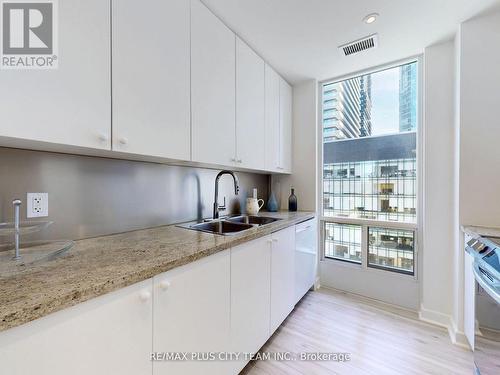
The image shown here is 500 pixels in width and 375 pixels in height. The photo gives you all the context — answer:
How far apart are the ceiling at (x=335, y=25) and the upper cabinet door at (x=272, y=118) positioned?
183 millimetres

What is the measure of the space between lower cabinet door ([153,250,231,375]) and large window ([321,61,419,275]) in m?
1.87

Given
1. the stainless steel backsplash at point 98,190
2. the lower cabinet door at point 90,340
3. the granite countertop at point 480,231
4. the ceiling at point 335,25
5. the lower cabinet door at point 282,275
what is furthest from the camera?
the lower cabinet door at point 282,275

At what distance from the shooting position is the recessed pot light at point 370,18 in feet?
5.12

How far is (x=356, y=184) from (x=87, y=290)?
2.54m

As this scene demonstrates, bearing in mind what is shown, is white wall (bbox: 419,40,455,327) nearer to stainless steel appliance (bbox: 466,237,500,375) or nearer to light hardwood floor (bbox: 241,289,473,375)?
light hardwood floor (bbox: 241,289,473,375)

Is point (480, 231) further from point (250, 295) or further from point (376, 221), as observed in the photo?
point (250, 295)

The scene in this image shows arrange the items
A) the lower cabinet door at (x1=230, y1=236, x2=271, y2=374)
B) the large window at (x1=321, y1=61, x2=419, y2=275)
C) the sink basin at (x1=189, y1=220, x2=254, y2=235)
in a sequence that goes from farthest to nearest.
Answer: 1. the large window at (x1=321, y1=61, x2=419, y2=275)
2. the sink basin at (x1=189, y1=220, x2=254, y2=235)
3. the lower cabinet door at (x1=230, y1=236, x2=271, y2=374)

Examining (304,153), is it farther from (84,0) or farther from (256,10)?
(84,0)

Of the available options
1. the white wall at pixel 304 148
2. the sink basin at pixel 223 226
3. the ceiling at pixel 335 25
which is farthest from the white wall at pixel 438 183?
the sink basin at pixel 223 226

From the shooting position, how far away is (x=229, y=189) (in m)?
2.17

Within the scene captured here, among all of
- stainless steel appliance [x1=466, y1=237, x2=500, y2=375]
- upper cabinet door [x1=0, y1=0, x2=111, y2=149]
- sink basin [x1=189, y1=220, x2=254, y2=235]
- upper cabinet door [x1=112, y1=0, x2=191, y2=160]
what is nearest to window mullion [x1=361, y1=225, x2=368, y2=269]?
stainless steel appliance [x1=466, y1=237, x2=500, y2=375]

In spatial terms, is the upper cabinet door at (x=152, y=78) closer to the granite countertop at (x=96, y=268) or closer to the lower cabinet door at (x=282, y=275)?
the granite countertop at (x=96, y=268)

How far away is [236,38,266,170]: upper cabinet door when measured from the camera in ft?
5.82

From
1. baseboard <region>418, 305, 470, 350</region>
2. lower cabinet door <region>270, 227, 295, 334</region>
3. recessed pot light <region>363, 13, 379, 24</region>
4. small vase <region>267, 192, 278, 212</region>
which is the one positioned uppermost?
recessed pot light <region>363, 13, 379, 24</region>
